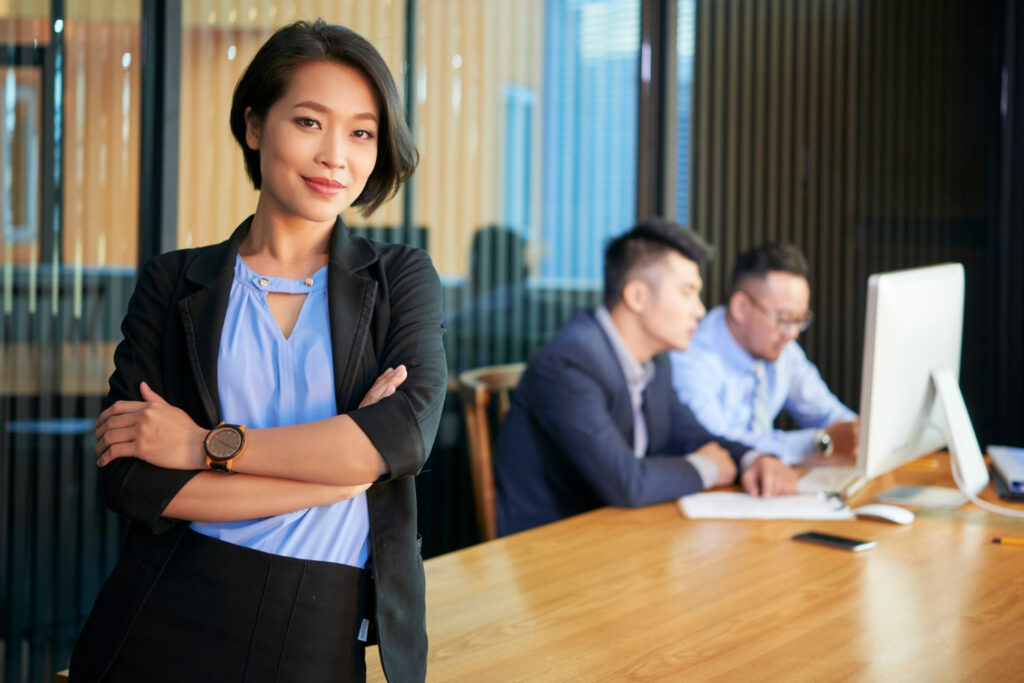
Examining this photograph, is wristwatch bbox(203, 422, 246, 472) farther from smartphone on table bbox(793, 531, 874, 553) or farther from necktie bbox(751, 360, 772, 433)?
necktie bbox(751, 360, 772, 433)

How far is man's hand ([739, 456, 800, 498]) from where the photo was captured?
228cm

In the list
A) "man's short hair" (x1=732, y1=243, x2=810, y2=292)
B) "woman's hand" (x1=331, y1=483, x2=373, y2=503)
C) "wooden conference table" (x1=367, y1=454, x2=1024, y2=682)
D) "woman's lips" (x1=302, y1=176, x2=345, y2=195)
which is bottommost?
"wooden conference table" (x1=367, y1=454, x2=1024, y2=682)

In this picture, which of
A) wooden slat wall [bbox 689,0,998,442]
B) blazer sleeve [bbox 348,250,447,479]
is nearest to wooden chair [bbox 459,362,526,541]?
blazer sleeve [bbox 348,250,447,479]

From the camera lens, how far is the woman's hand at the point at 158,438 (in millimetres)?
1157

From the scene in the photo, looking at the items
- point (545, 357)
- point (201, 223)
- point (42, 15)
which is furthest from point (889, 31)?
point (42, 15)

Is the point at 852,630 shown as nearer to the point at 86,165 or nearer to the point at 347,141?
the point at 347,141

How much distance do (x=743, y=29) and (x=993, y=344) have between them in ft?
5.23

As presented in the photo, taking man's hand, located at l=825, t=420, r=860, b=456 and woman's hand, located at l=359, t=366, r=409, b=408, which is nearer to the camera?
woman's hand, located at l=359, t=366, r=409, b=408

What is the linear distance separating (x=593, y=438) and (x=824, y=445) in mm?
758

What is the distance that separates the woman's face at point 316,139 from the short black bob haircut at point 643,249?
1424 mm

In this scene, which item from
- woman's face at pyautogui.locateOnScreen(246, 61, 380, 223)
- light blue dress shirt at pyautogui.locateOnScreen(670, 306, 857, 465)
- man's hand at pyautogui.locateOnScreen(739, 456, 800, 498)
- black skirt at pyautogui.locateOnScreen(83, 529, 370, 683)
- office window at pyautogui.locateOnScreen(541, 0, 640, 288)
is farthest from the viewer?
office window at pyautogui.locateOnScreen(541, 0, 640, 288)

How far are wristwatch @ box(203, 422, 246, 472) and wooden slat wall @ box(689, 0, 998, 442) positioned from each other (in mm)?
3365

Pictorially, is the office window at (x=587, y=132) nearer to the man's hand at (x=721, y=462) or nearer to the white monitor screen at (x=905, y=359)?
the man's hand at (x=721, y=462)

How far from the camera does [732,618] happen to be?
59.9 inches
